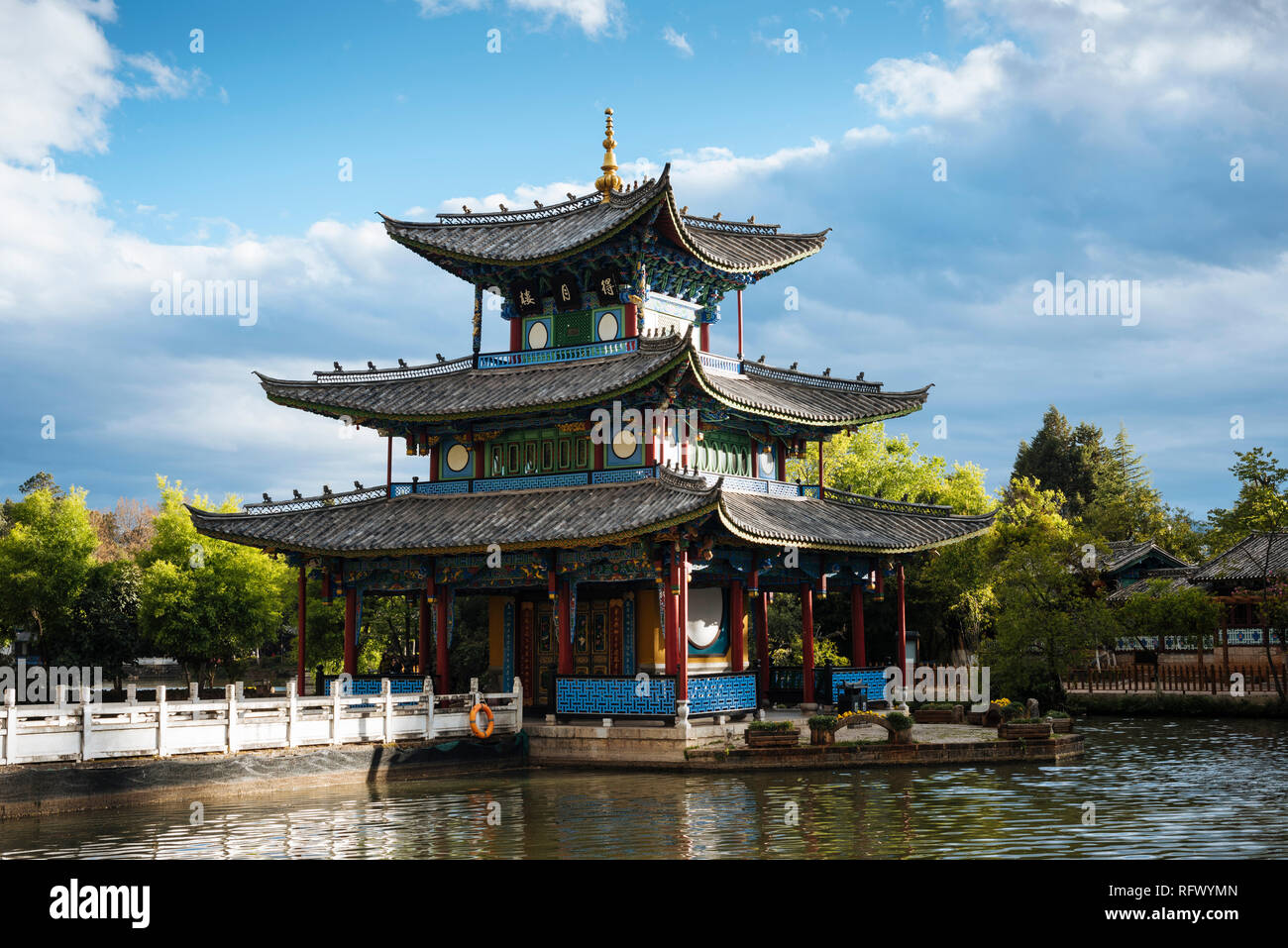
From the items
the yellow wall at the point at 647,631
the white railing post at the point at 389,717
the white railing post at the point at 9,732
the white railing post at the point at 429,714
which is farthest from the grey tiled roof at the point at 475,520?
the white railing post at the point at 9,732

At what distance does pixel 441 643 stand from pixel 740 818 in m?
14.5

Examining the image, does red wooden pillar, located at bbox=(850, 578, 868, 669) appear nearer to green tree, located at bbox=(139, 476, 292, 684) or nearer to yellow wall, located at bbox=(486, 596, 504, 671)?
yellow wall, located at bbox=(486, 596, 504, 671)

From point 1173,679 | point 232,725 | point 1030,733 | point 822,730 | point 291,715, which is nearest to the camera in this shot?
point 232,725

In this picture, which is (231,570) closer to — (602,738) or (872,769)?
(602,738)

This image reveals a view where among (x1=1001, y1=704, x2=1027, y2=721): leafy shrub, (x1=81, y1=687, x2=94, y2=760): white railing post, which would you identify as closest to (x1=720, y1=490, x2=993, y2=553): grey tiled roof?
(x1=1001, y1=704, x2=1027, y2=721): leafy shrub

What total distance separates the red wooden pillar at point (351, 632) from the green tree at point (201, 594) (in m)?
18.2

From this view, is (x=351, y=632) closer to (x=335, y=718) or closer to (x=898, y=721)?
(x=335, y=718)

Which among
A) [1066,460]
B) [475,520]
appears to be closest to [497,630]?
[475,520]

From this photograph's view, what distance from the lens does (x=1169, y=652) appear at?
55156 millimetres

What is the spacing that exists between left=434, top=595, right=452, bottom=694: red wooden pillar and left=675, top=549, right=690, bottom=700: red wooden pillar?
22.6 ft

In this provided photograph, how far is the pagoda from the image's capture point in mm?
30703

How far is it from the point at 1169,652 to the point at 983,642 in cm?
1020

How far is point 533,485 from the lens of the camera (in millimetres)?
34156
